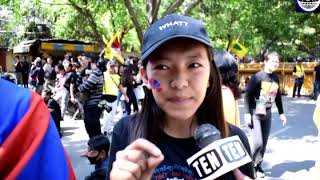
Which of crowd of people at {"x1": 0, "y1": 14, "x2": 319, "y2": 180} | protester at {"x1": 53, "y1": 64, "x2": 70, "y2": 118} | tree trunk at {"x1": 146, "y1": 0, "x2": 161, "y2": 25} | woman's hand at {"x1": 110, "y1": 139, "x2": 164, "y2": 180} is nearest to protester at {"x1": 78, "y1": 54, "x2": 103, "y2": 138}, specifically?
tree trunk at {"x1": 146, "y1": 0, "x2": 161, "y2": 25}

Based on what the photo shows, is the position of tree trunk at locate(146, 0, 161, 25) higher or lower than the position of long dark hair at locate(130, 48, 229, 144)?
higher

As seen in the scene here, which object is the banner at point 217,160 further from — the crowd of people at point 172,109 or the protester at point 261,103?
the protester at point 261,103

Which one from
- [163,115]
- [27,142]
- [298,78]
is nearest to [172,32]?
[163,115]

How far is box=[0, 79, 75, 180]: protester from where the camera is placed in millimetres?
870

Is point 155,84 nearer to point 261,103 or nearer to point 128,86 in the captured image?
point 261,103

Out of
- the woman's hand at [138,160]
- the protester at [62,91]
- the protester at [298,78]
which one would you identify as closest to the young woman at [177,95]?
the woman's hand at [138,160]

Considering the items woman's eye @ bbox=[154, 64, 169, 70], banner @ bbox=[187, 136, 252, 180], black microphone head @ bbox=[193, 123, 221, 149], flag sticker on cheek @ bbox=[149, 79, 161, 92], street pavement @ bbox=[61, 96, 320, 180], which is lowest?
street pavement @ bbox=[61, 96, 320, 180]

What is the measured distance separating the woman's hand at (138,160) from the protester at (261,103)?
4.99 m

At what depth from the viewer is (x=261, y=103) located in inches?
235

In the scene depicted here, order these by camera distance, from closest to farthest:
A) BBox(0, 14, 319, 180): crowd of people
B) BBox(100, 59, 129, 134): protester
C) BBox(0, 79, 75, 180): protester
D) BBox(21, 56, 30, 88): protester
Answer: BBox(0, 79, 75, 180): protester < BBox(0, 14, 319, 180): crowd of people < BBox(100, 59, 129, 134): protester < BBox(21, 56, 30, 88): protester

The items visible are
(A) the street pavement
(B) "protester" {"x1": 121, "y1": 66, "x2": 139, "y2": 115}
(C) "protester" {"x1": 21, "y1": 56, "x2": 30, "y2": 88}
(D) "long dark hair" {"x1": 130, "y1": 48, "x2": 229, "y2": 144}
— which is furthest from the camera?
(C) "protester" {"x1": 21, "y1": 56, "x2": 30, "y2": 88}

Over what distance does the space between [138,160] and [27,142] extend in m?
0.30

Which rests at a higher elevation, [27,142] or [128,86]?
[27,142]

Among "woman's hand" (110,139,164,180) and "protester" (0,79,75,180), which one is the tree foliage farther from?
"protester" (0,79,75,180)
